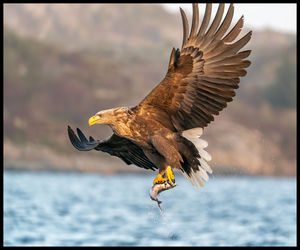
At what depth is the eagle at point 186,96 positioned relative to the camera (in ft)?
20.7

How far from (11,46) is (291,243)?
27929mm

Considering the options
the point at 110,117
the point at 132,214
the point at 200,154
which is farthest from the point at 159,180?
the point at 132,214

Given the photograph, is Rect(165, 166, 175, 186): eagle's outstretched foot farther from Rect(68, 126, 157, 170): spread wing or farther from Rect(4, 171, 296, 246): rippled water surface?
Rect(4, 171, 296, 246): rippled water surface

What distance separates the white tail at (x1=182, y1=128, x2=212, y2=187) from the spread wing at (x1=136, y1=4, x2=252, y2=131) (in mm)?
67

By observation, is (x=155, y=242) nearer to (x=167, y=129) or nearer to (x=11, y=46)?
(x=167, y=129)

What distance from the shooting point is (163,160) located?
6402 millimetres

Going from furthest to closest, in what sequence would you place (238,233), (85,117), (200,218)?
(85,117) < (200,218) < (238,233)

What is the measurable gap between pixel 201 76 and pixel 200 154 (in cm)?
92

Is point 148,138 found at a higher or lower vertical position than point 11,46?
lower

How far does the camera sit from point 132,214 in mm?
30500

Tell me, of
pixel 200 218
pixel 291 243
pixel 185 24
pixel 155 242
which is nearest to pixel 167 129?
pixel 185 24

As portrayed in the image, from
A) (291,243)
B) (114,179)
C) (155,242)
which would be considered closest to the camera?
(155,242)

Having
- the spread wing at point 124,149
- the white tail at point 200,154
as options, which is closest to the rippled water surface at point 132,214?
the spread wing at point 124,149

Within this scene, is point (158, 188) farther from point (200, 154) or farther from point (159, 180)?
point (200, 154)
